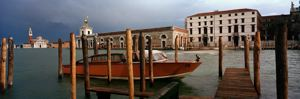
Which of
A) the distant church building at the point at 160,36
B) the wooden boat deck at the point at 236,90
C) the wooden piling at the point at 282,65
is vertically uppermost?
the distant church building at the point at 160,36

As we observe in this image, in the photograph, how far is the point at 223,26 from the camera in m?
63.0

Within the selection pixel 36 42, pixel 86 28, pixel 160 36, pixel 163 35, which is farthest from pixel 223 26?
pixel 36 42

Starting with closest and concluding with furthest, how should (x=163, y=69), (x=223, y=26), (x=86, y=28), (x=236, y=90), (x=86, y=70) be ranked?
(x=236, y=90) → (x=86, y=70) → (x=163, y=69) → (x=223, y=26) → (x=86, y=28)

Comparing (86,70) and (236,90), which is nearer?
(236,90)

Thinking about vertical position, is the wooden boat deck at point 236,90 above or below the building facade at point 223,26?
below

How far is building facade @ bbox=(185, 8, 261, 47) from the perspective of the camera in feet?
196

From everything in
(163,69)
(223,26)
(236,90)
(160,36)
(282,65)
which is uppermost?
(223,26)

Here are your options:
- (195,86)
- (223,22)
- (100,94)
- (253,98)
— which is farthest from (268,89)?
(223,22)

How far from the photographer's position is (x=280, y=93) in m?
4.66

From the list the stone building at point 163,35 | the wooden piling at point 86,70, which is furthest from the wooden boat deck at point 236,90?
the stone building at point 163,35

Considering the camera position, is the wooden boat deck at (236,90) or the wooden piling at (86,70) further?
the wooden piling at (86,70)

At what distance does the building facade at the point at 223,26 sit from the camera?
196ft

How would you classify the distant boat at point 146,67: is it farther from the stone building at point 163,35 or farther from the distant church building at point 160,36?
the stone building at point 163,35

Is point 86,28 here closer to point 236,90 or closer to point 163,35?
point 163,35
